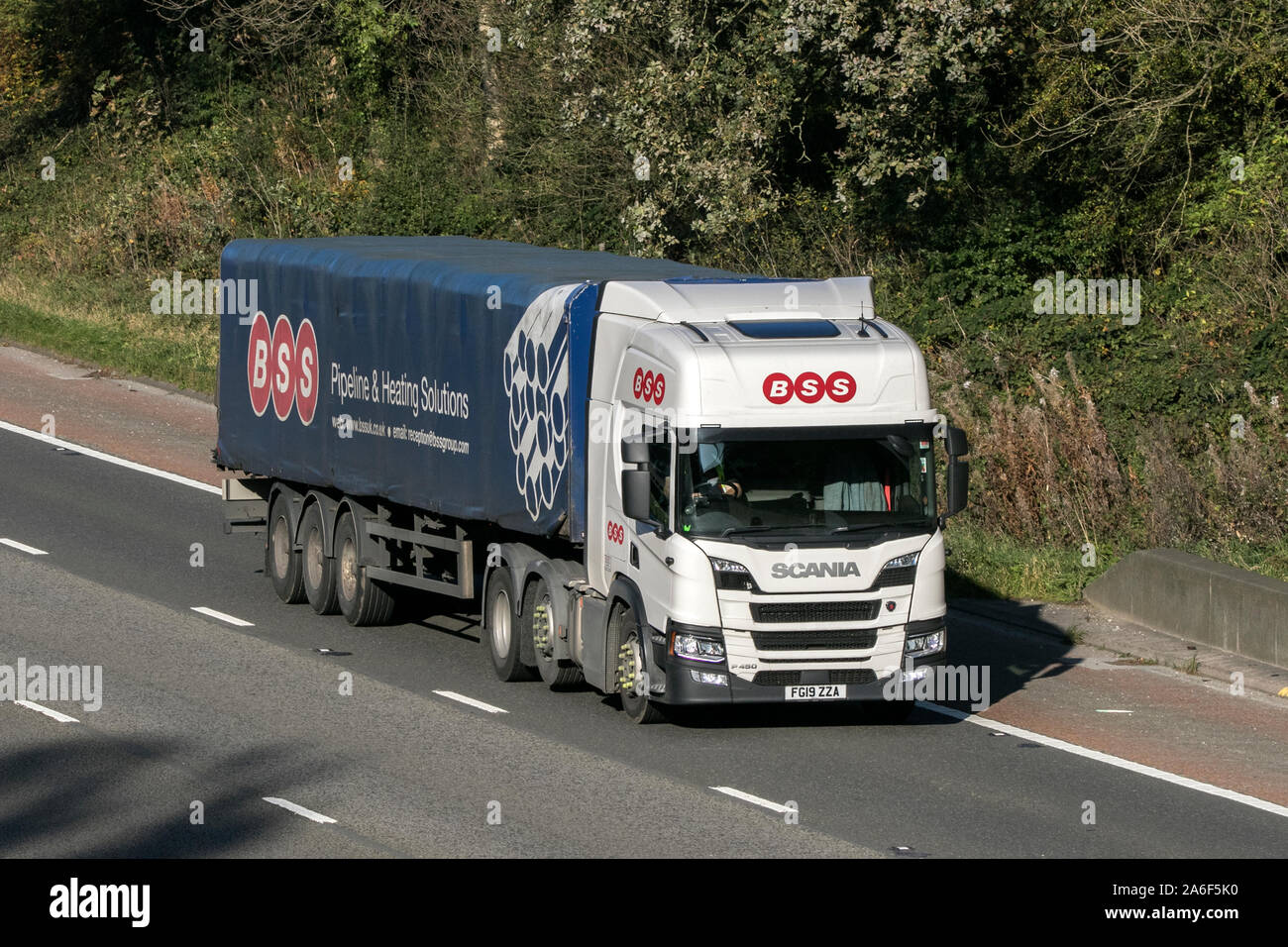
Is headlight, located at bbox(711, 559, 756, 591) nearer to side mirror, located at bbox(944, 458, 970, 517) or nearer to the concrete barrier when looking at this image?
side mirror, located at bbox(944, 458, 970, 517)

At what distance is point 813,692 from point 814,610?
590 mm

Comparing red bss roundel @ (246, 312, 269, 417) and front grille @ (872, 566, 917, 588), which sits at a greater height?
red bss roundel @ (246, 312, 269, 417)

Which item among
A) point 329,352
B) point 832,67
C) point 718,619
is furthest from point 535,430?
point 832,67

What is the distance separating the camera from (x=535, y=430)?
1540 centimetres

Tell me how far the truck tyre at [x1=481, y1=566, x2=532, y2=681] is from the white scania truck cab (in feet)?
6.19

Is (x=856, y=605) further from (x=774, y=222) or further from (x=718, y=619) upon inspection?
(x=774, y=222)

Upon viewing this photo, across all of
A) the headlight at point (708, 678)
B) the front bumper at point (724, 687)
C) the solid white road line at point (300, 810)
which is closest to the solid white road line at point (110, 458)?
the front bumper at point (724, 687)

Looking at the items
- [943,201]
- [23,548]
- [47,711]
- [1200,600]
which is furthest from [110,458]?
[1200,600]

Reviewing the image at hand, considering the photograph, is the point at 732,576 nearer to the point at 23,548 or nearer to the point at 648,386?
the point at 648,386

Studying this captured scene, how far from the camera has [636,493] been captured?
44.1ft

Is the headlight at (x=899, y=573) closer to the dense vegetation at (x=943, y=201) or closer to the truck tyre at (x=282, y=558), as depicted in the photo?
the dense vegetation at (x=943, y=201)

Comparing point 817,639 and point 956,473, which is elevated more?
point 956,473

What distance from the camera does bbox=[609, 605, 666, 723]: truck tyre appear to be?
1396cm

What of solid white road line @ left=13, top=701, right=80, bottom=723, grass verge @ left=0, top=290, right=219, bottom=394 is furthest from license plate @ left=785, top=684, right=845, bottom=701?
grass verge @ left=0, top=290, right=219, bottom=394
